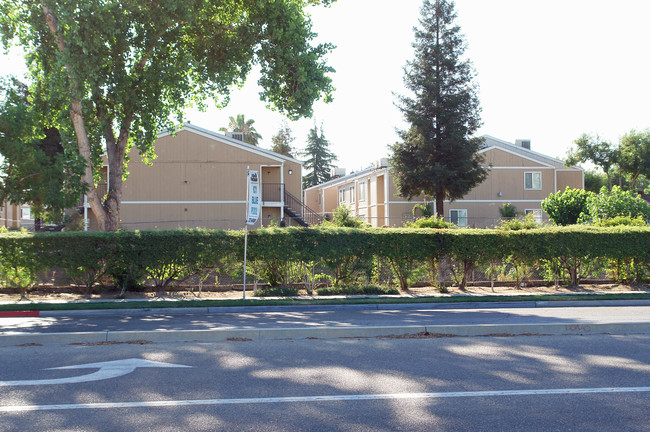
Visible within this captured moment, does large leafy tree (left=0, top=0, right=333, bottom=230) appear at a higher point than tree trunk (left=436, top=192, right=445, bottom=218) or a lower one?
higher

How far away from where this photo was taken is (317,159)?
76938 millimetres

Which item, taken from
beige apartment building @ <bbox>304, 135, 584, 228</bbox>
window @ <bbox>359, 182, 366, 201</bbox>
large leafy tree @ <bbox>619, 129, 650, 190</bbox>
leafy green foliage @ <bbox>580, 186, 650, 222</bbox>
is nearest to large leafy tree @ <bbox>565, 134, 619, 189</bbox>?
large leafy tree @ <bbox>619, 129, 650, 190</bbox>

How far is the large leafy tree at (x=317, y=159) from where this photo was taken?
76625mm

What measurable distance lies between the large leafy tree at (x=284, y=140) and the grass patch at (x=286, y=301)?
62876 millimetres

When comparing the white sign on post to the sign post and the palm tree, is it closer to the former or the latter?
the sign post

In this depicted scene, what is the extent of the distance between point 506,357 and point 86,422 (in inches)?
200

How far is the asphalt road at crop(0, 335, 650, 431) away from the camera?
4.89 meters

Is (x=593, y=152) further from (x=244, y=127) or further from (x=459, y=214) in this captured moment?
(x=244, y=127)

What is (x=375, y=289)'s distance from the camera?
16.9 m

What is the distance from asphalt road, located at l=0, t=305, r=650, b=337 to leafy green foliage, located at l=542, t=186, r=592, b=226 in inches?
761

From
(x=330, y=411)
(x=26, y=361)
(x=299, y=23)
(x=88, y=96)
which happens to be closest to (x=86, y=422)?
(x=330, y=411)

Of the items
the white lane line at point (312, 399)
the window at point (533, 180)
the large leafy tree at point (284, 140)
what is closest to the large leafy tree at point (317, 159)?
the large leafy tree at point (284, 140)

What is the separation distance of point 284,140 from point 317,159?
5.70 meters

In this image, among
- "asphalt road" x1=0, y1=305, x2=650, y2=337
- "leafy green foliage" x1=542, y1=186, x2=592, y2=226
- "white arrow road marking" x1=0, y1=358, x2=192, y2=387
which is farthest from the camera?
"leafy green foliage" x1=542, y1=186, x2=592, y2=226
